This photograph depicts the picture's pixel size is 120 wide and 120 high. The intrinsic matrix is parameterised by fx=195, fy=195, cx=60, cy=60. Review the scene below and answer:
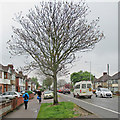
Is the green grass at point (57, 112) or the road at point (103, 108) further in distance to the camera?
the road at point (103, 108)

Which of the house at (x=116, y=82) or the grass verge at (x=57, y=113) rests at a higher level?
the grass verge at (x=57, y=113)

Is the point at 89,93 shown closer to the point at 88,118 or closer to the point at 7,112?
the point at 7,112

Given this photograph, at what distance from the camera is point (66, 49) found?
640 inches

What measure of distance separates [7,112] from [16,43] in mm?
5638

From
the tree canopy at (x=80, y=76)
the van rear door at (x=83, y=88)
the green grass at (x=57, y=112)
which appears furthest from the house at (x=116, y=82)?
the green grass at (x=57, y=112)

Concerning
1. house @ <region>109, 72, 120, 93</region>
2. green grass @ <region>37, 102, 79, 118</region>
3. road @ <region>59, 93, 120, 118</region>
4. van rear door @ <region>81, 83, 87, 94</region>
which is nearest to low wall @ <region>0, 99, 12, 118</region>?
green grass @ <region>37, 102, 79, 118</region>

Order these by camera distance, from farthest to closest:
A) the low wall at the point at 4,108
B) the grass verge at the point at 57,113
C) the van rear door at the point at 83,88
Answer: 1. the van rear door at the point at 83,88
2. the low wall at the point at 4,108
3. the grass verge at the point at 57,113

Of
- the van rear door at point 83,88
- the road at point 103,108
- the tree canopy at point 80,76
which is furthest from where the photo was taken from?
the tree canopy at point 80,76

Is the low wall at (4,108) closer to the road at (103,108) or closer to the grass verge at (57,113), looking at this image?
the grass verge at (57,113)

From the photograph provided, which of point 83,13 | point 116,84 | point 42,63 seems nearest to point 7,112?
point 42,63

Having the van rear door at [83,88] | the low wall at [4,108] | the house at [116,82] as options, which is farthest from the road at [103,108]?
the house at [116,82]

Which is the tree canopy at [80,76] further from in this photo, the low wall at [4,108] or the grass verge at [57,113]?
the grass verge at [57,113]

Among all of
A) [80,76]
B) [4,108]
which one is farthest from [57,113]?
[80,76]

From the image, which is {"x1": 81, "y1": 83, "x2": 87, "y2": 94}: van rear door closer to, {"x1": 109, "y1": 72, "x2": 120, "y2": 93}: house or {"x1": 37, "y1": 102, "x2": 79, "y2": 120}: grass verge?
{"x1": 37, "y1": 102, "x2": 79, "y2": 120}: grass verge
